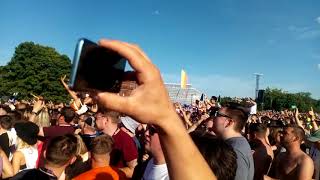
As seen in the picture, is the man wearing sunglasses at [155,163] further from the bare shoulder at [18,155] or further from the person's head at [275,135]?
the person's head at [275,135]

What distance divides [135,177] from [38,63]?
2796 inches

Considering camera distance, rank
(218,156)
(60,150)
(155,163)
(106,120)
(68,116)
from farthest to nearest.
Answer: (68,116)
(106,120)
(60,150)
(155,163)
(218,156)

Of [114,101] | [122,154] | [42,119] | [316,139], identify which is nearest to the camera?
[114,101]

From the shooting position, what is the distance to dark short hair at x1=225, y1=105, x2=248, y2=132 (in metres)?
5.41

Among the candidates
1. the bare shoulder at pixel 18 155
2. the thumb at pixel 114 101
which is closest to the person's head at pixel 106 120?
the bare shoulder at pixel 18 155

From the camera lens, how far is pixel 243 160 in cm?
439

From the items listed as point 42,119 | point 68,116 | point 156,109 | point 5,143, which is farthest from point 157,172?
point 42,119

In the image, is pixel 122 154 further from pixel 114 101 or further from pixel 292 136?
pixel 114 101

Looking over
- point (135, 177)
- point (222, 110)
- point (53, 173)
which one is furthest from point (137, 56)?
point (222, 110)

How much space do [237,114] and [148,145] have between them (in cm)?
175

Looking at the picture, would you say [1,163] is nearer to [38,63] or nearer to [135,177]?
[135,177]

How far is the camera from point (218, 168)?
2.65 metres

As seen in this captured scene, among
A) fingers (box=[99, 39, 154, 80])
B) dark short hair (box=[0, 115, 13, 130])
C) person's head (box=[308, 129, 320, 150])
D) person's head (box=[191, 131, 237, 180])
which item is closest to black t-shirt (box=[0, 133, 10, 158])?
dark short hair (box=[0, 115, 13, 130])

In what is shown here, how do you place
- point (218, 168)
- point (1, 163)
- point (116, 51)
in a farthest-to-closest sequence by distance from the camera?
1. point (1, 163)
2. point (218, 168)
3. point (116, 51)
